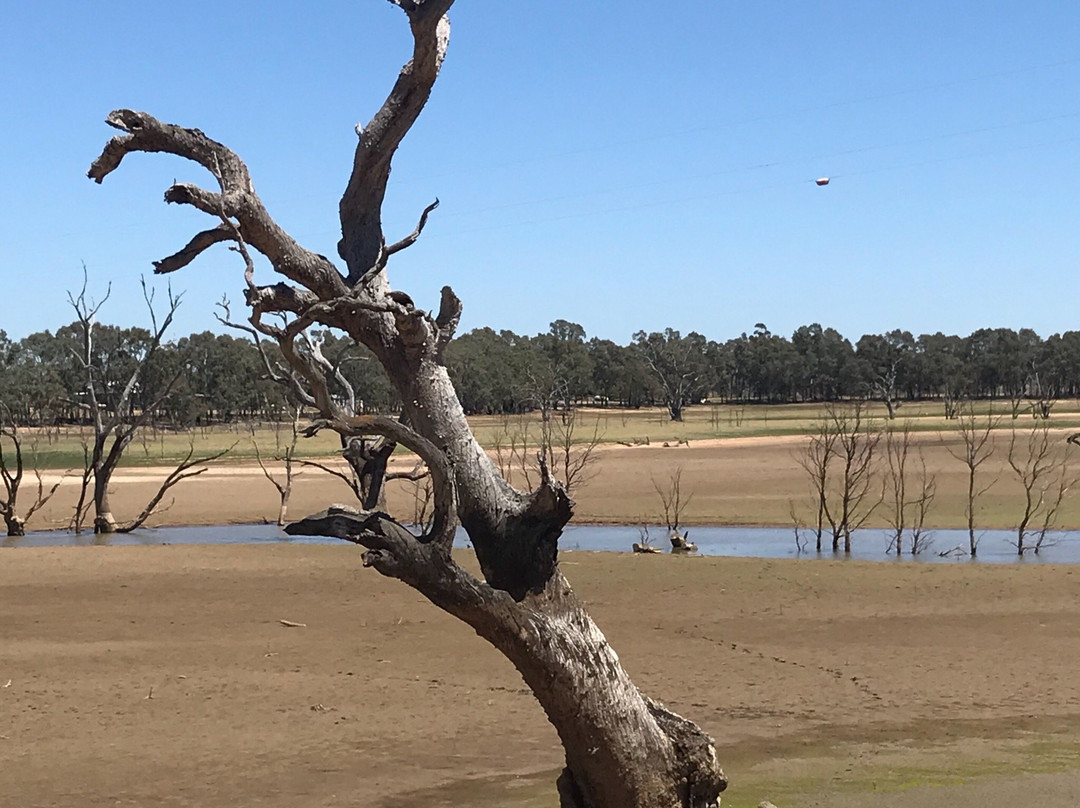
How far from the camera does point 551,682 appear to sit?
637cm

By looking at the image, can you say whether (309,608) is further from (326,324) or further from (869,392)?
(869,392)

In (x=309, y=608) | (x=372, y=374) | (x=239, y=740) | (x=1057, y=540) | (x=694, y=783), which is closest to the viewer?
(x=694, y=783)

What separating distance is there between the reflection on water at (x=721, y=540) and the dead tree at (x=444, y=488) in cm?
1590

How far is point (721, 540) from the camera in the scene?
25.8 m

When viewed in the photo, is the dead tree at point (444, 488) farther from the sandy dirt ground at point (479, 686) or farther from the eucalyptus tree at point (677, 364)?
the eucalyptus tree at point (677, 364)

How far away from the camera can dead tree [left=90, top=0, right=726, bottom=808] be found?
19.5 feet

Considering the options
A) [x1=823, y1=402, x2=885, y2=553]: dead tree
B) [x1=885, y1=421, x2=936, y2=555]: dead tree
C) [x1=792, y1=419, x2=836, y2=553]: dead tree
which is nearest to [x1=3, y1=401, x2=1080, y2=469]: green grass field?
[x1=792, y1=419, x2=836, y2=553]: dead tree

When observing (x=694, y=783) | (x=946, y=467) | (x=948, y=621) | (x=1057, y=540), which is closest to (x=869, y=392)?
(x=946, y=467)

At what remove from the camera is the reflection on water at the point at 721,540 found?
22.4m

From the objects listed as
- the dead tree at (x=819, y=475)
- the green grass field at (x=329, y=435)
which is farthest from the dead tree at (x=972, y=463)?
the green grass field at (x=329, y=435)

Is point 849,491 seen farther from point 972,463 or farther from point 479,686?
point 479,686

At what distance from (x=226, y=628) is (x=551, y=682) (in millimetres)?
9083

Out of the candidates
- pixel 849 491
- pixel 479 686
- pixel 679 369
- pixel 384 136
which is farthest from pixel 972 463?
pixel 679 369

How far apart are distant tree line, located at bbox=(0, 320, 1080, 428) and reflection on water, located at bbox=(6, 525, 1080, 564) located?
58.4 meters
